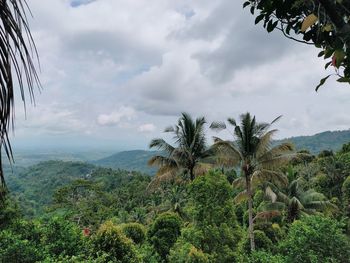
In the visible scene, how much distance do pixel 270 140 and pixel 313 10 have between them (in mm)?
15140

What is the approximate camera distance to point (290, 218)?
71.1 ft

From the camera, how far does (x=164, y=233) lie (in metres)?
20.1

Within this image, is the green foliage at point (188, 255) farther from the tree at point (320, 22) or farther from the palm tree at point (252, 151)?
the tree at point (320, 22)

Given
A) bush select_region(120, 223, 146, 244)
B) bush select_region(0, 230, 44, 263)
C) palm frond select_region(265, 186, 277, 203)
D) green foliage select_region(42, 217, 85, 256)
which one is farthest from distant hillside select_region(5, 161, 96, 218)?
bush select_region(0, 230, 44, 263)

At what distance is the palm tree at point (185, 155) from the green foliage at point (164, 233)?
158 inches

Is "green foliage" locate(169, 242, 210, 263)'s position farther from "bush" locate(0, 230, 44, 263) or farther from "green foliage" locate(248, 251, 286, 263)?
"bush" locate(0, 230, 44, 263)

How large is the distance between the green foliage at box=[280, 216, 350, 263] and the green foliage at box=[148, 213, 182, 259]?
32.2 ft

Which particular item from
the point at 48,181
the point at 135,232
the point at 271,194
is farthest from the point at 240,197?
the point at 48,181

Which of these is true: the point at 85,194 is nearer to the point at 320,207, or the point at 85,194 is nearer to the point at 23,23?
the point at 320,207

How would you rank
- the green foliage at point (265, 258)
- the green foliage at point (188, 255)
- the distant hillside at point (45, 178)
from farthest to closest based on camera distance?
the distant hillside at point (45, 178)
the green foliage at point (188, 255)
the green foliage at point (265, 258)

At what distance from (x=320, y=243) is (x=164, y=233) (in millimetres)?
10685

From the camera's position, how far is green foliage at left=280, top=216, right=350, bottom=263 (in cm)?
1088

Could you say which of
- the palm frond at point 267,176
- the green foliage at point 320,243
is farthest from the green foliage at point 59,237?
the palm frond at point 267,176

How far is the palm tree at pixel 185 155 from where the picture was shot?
1742cm
